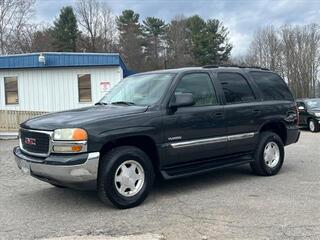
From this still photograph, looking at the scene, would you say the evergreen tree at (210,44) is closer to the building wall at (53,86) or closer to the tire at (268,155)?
the building wall at (53,86)

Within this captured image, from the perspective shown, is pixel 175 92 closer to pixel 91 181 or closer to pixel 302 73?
pixel 91 181

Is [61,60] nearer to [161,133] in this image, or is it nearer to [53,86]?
[53,86]

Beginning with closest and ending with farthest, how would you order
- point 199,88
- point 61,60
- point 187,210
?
1. point 187,210
2. point 199,88
3. point 61,60

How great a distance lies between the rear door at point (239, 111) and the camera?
7582 mm

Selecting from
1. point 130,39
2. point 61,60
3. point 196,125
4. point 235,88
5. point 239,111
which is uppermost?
point 130,39

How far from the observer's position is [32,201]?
677 cm

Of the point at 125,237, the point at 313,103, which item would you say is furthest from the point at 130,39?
the point at 125,237

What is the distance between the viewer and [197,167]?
7.12 metres

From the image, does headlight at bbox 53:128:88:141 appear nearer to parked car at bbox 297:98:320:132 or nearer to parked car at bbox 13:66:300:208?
parked car at bbox 13:66:300:208

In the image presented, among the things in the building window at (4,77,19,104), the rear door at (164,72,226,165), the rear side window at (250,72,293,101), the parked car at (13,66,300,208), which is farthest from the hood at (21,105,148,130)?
the building window at (4,77,19,104)

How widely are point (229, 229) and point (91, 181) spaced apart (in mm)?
1851

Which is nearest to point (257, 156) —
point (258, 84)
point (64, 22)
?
point (258, 84)

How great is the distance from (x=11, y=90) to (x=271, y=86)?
1684 cm

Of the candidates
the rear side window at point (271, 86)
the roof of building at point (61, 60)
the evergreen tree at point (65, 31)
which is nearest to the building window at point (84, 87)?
the roof of building at point (61, 60)
